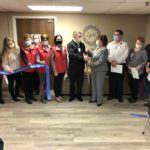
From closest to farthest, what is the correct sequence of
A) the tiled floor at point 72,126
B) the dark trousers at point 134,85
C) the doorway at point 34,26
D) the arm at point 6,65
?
1. the tiled floor at point 72,126
2. the arm at point 6,65
3. the dark trousers at point 134,85
4. the doorway at point 34,26

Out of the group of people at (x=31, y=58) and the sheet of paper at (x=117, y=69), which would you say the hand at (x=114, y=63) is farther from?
the group of people at (x=31, y=58)

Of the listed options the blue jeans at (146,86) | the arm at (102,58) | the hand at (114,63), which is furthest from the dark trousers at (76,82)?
the blue jeans at (146,86)

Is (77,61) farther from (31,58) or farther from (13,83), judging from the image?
(13,83)

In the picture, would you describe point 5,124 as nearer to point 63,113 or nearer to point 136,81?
point 63,113

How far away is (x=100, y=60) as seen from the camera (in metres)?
3.95

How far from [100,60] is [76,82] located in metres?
0.82

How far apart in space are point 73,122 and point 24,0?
7.45 ft

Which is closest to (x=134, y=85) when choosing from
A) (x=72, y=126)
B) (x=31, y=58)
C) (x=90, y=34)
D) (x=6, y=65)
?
(x=72, y=126)

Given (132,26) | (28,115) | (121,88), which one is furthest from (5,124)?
(132,26)

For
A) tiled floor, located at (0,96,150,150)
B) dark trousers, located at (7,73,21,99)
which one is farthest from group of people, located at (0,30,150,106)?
tiled floor, located at (0,96,150,150)

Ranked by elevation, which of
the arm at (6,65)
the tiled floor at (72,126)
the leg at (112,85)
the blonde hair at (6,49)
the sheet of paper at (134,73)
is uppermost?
the blonde hair at (6,49)

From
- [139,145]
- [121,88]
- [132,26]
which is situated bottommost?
[139,145]

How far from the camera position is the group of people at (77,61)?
4062 mm

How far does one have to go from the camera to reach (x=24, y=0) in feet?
11.1
